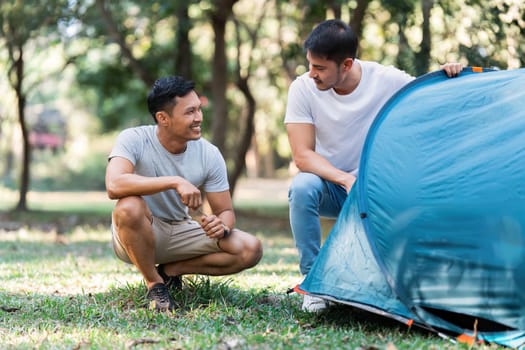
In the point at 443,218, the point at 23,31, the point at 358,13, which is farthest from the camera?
the point at 23,31

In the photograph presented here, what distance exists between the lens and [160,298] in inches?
165

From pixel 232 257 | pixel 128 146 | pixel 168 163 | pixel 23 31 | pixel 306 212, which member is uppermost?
pixel 23 31

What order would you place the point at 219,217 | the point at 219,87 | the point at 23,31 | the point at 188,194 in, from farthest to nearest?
the point at 219,87 → the point at 23,31 → the point at 219,217 → the point at 188,194

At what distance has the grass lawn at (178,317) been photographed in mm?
3445

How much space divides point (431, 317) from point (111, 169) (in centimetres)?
180

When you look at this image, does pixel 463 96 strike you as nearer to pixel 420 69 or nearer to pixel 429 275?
pixel 429 275

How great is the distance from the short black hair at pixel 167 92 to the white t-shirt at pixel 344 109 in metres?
0.62

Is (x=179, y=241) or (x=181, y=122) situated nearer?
(x=181, y=122)

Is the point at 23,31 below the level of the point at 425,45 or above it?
above

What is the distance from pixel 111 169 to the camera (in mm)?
4145

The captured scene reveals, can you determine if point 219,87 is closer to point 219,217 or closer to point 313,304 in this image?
point 219,217

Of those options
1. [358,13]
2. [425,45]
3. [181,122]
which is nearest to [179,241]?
[181,122]

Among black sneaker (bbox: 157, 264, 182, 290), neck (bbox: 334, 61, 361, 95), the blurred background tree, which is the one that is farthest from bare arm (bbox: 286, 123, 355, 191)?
the blurred background tree

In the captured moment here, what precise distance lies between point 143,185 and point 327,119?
1154 millimetres
